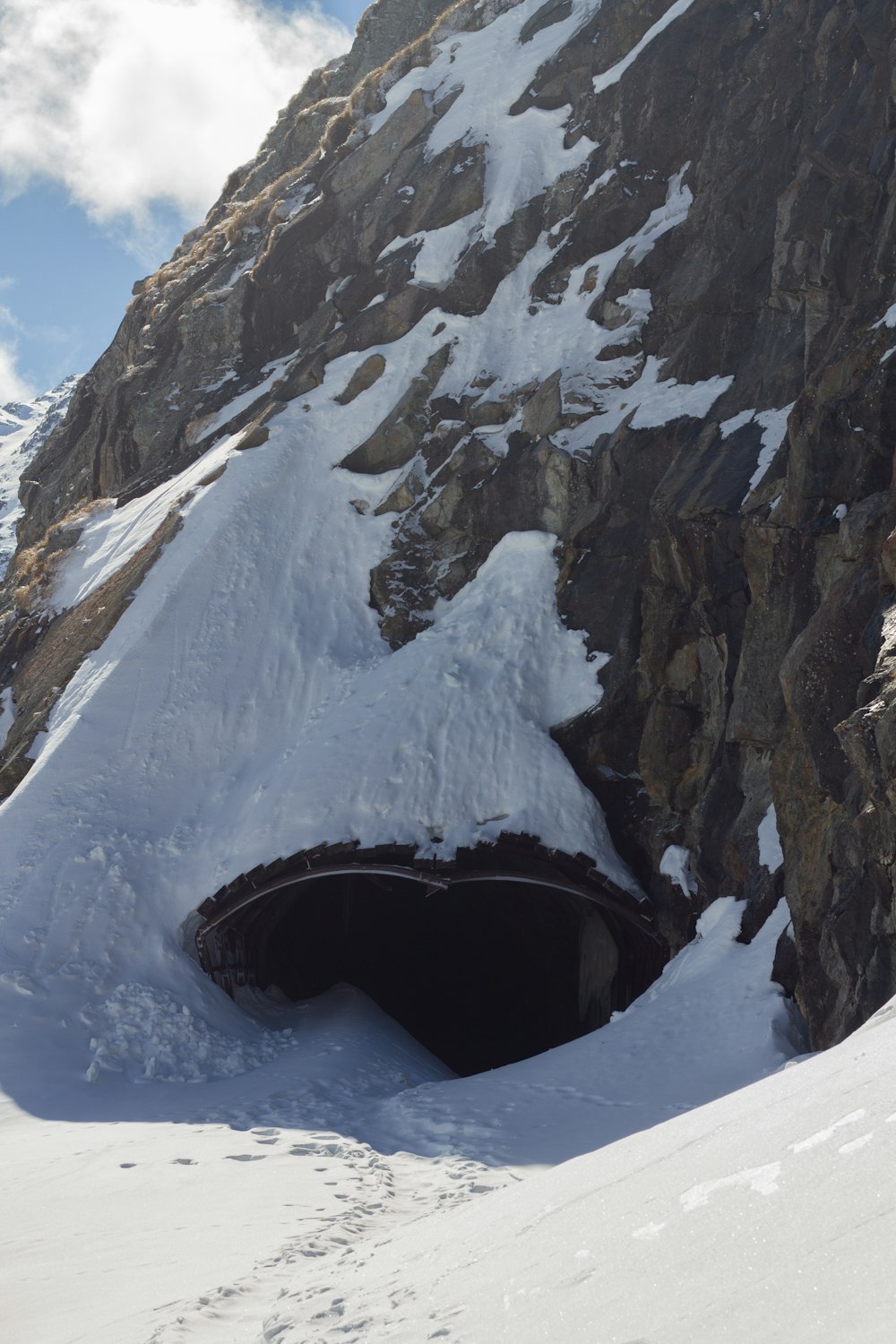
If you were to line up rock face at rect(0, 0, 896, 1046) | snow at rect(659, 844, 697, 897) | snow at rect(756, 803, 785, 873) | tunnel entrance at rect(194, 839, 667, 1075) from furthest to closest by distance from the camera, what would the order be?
tunnel entrance at rect(194, 839, 667, 1075), snow at rect(659, 844, 697, 897), snow at rect(756, 803, 785, 873), rock face at rect(0, 0, 896, 1046)

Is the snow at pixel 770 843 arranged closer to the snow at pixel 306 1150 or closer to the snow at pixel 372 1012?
the snow at pixel 372 1012

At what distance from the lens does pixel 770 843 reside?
15.0 metres

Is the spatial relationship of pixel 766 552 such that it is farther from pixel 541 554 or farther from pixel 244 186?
pixel 244 186

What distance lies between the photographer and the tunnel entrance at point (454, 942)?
19391 millimetres

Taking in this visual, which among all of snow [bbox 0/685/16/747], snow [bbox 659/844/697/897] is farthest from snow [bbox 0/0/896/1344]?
snow [bbox 0/685/16/747]

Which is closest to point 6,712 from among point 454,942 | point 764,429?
point 454,942

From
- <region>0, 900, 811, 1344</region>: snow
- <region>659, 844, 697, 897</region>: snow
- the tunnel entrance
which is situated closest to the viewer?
<region>0, 900, 811, 1344</region>: snow

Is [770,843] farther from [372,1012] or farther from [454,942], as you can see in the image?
[454,942]

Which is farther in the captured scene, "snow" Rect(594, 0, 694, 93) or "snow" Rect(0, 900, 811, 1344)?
"snow" Rect(594, 0, 694, 93)

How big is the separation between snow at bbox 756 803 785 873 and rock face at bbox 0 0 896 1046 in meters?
0.05

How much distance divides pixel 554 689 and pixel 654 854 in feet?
12.7

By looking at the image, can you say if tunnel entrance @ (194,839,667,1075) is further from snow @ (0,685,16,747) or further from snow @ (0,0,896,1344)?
snow @ (0,685,16,747)

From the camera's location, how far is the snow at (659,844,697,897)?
58.0 ft

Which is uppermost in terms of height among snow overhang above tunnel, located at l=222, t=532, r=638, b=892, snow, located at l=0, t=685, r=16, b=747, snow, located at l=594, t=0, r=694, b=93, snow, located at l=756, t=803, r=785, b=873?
snow, located at l=594, t=0, r=694, b=93
